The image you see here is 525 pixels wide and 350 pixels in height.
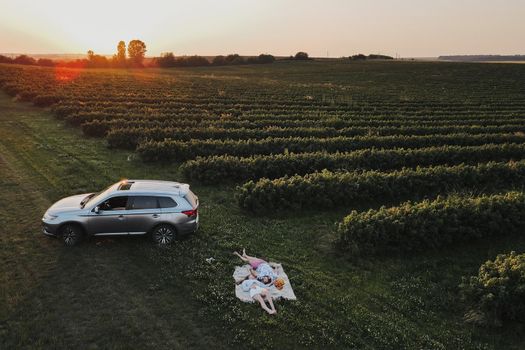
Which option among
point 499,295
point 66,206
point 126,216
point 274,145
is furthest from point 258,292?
point 274,145

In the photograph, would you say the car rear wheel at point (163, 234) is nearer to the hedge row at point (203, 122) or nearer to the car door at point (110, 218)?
the car door at point (110, 218)

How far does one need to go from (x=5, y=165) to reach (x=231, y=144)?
12.0 metres

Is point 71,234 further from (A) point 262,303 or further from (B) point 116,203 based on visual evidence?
(A) point 262,303

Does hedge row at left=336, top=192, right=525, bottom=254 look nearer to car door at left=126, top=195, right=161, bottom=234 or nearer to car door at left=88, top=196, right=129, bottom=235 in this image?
car door at left=126, top=195, right=161, bottom=234

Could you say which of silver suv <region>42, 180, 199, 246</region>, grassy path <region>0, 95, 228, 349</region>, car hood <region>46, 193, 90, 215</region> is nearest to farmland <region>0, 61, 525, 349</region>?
grassy path <region>0, 95, 228, 349</region>

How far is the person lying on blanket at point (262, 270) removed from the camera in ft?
41.2

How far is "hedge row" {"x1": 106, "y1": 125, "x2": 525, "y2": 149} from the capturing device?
27203 millimetres

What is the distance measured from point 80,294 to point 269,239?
6.58 meters

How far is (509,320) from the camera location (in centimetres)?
1186

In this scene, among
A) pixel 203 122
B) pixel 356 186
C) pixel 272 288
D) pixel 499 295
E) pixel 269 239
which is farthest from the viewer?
pixel 203 122

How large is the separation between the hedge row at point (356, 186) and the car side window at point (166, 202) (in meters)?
3.97

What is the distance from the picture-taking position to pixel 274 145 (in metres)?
25.8

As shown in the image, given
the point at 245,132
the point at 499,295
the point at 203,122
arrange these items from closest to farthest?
the point at 499,295
the point at 245,132
the point at 203,122

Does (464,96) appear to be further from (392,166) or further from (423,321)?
(423,321)
